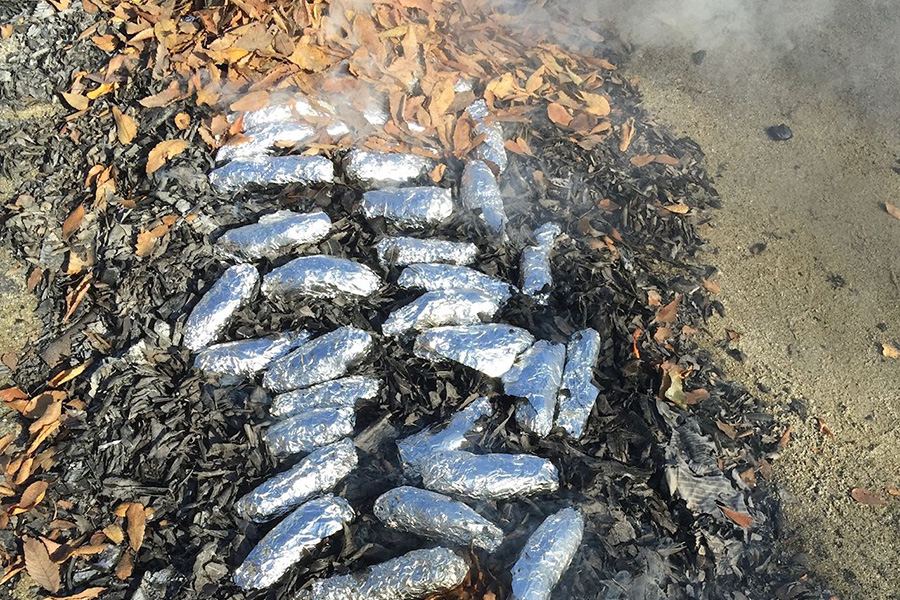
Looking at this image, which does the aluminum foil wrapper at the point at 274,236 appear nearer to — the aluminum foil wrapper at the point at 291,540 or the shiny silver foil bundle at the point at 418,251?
the shiny silver foil bundle at the point at 418,251

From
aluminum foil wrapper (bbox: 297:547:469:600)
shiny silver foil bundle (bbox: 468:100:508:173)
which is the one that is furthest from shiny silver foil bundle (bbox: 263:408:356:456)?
shiny silver foil bundle (bbox: 468:100:508:173)

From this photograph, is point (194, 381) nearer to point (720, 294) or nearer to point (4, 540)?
point (4, 540)

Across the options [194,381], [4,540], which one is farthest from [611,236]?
[4,540]

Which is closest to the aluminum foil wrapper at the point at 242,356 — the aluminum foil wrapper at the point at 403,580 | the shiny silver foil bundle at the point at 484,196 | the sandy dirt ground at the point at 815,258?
the aluminum foil wrapper at the point at 403,580

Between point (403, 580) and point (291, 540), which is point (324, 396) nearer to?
point (291, 540)

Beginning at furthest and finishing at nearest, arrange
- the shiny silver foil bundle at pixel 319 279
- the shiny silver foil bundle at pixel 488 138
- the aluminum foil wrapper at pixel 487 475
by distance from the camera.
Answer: the shiny silver foil bundle at pixel 488 138
the shiny silver foil bundle at pixel 319 279
the aluminum foil wrapper at pixel 487 475

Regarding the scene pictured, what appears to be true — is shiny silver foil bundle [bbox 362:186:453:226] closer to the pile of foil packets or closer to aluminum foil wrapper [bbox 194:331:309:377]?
the pile of foil packets
